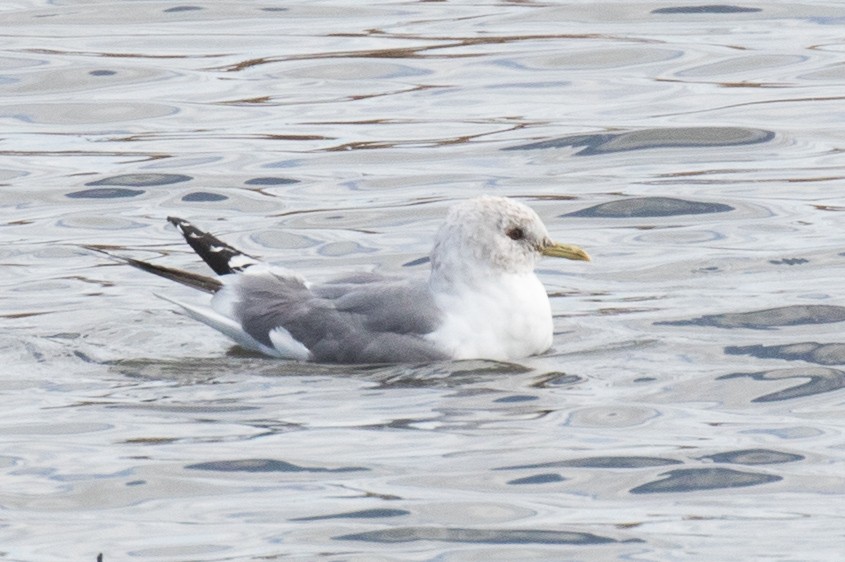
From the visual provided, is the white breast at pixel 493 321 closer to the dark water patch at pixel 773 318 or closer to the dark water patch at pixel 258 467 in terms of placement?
the dark water patch at pixel 773 318

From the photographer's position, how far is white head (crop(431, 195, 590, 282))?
33.9 ft

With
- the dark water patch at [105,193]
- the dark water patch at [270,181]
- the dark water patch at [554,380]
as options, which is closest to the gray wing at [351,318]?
the dark water patch at [554,380]

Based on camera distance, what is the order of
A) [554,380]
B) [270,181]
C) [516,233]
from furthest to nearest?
1. [270,181]
2. [516,233]
3. [554,380]

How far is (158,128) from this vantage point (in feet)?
54.4

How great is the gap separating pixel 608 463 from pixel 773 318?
108 inches

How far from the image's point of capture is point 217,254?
36.3 ft

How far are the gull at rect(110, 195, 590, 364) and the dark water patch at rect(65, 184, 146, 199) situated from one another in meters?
3.93

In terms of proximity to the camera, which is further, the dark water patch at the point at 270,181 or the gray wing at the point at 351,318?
the dark water patch at the point at 270,181

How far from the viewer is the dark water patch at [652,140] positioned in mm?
15500

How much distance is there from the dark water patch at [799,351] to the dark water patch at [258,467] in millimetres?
2673

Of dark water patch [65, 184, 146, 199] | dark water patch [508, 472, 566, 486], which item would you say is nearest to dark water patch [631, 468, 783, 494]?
dark water patch [508, 472, 566, 486]

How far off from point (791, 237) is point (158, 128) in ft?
18.9

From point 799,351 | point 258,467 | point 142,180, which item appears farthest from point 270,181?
point 258,467

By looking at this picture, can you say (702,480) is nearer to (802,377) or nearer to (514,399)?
(514,399)
